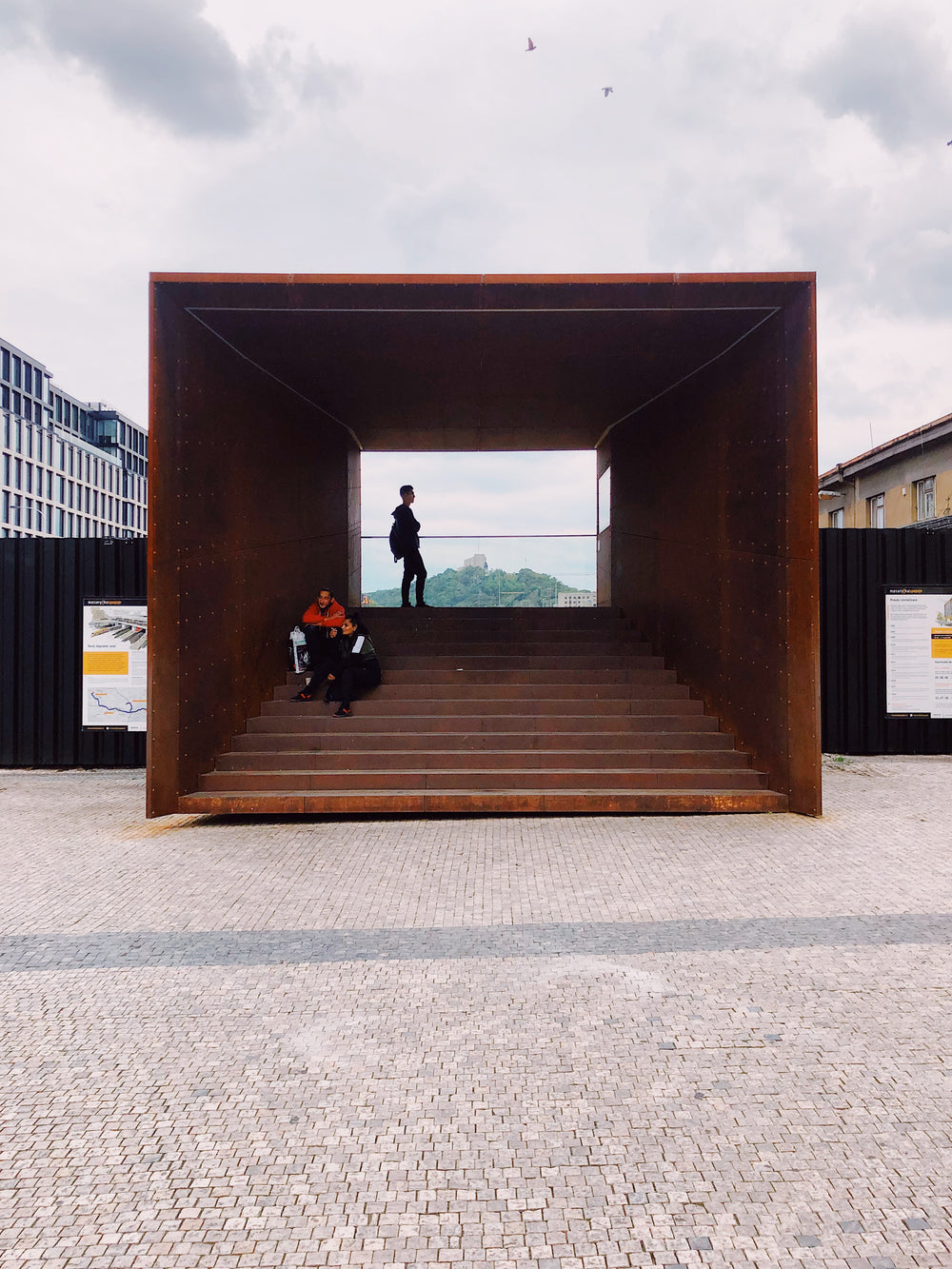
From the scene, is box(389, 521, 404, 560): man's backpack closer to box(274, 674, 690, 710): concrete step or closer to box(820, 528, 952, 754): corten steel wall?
box(274, 674, 690, 710): concrete step

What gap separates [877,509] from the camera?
85.5 ft

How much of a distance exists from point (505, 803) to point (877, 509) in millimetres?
23582

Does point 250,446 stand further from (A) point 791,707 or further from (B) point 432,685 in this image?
(A) point 791,707

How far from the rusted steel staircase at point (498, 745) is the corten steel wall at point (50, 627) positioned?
2447 millimetres

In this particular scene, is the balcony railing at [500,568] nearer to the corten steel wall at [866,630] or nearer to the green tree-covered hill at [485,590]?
the green tree-covered hill at [485,590]

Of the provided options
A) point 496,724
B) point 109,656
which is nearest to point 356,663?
point 496,724

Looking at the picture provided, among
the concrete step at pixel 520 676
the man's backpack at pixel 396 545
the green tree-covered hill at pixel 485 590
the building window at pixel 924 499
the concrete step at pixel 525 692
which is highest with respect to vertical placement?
the building window at pixel 924 499

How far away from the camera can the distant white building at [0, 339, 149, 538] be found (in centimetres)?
6769

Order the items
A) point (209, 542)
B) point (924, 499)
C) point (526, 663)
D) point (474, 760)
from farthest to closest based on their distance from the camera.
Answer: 1. point (924, 499)
2. point (526, 663)
3. point (474, 760)
4. point (209, 542)

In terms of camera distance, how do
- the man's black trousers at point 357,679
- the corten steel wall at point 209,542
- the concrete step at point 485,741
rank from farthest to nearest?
the man's black trousers at point 357,679, the concrete step at point 485,741, the corten steel wall at point 209,542

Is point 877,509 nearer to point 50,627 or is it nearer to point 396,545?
point 396,545

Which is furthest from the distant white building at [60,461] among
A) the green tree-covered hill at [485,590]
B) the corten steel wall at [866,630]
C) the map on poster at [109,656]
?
the corten steel wall at [866,630]

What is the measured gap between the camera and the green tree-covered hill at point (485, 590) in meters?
12.4

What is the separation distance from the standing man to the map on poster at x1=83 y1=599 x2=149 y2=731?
3981 mm
